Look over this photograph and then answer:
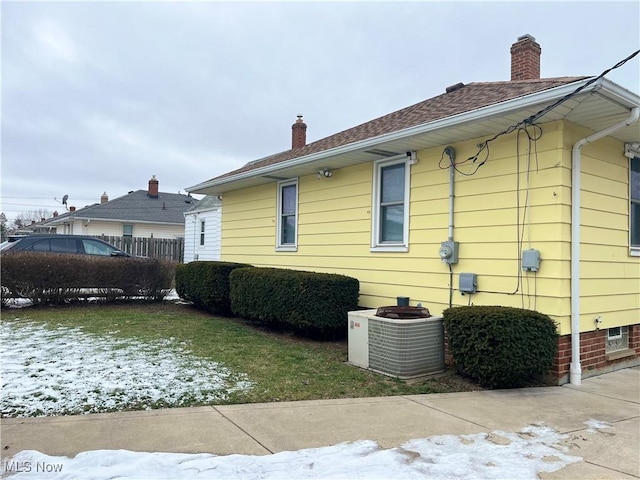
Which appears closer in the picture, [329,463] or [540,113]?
[329,463]

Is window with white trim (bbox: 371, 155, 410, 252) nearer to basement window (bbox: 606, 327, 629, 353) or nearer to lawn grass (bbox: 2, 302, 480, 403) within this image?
lawn grass (bbox: 2, 302, 480, 403)

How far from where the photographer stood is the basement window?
6.39m

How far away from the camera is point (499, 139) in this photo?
6.04 m

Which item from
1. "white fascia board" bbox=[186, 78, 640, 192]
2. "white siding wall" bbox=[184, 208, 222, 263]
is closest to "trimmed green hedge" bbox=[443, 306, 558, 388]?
"white fascia board" bbox=[186, 78, 640, 192]

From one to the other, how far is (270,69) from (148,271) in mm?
6272

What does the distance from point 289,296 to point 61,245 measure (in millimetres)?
7586

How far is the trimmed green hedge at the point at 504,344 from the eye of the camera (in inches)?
195

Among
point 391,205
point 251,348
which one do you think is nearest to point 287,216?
point 391,205

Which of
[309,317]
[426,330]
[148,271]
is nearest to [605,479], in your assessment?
[426,330]

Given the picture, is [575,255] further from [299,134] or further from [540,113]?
[299,134]

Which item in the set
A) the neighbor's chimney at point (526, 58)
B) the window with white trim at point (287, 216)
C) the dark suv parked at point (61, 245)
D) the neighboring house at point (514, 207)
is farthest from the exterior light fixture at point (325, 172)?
the dark suv parked at point (61, 245)

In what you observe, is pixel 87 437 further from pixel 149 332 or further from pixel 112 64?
pixel 112 64

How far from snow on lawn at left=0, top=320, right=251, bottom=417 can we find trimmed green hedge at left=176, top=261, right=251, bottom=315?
2.86m

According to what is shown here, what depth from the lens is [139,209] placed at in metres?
28.3
